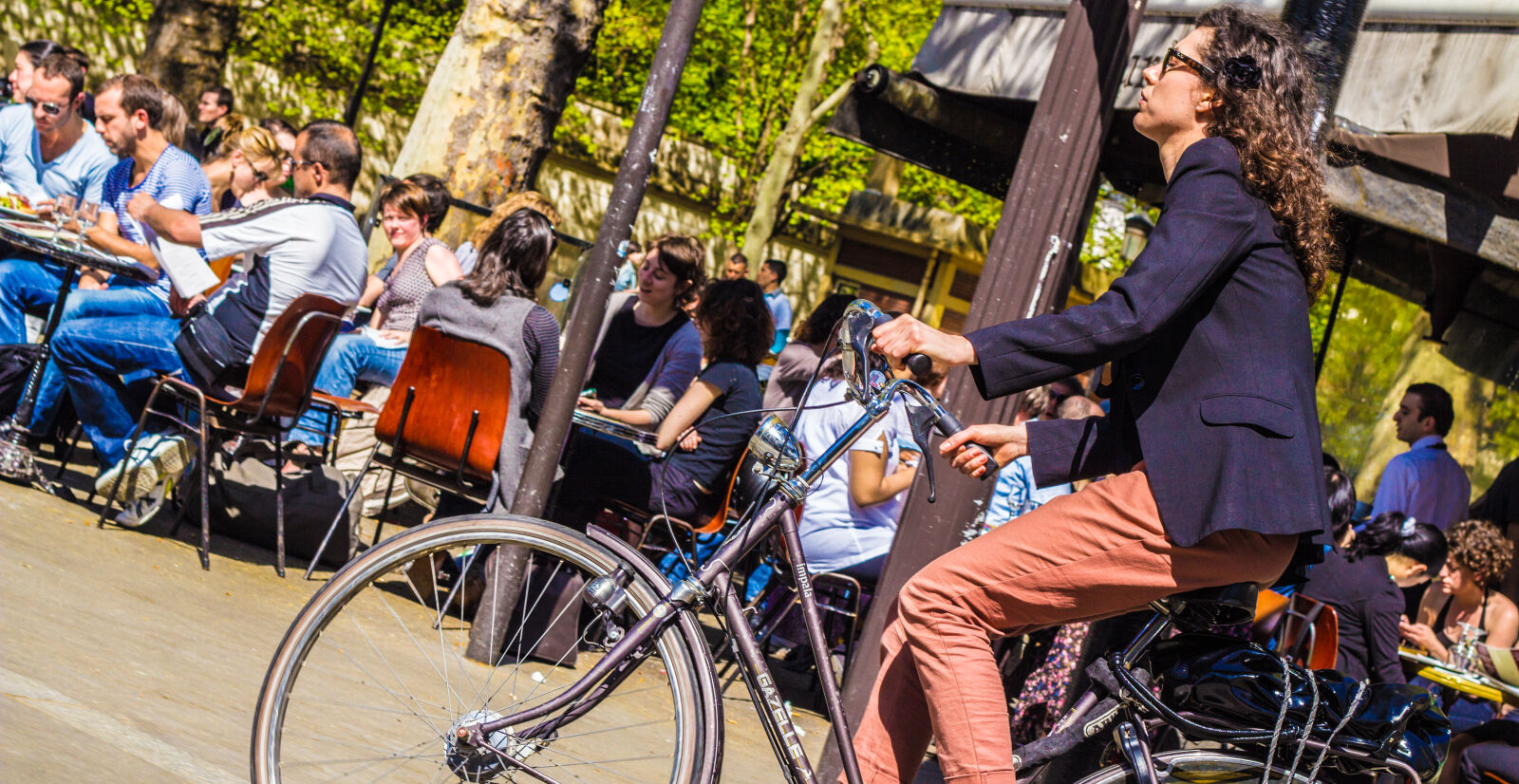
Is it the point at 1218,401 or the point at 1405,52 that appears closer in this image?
the point at 1218,401

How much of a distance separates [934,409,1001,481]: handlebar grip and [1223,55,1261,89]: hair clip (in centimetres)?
91

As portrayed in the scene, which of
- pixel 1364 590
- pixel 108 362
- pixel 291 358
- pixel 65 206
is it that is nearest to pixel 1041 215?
pixel 291 358

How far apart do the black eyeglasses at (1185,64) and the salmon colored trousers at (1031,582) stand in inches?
33.7

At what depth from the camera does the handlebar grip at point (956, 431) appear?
2.74 m

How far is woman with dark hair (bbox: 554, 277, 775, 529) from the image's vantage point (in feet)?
20.2

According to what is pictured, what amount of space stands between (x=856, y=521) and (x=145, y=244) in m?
3.86

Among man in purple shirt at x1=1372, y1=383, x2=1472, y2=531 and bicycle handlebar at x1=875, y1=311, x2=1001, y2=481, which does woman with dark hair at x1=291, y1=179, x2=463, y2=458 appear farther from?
man in purple shirt at x1=1372, y1=383, x2=1472, y2=531

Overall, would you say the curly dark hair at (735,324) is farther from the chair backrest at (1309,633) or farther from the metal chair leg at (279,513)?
the chair backrest at (1309,633)

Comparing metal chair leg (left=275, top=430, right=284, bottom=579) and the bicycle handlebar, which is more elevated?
the bicycle handlebar

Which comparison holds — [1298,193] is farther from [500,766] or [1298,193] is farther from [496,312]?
[496,312]

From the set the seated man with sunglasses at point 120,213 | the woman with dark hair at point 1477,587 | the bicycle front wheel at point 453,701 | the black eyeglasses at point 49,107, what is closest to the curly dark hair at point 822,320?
the seated man with sunglasses at point 120,213

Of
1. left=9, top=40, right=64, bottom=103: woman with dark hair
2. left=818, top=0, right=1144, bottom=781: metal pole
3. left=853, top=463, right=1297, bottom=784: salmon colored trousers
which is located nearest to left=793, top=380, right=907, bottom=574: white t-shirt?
left=818, top=0, right=1144, bottom=781: metal pole

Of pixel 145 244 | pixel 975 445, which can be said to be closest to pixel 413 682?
pixel 975 445

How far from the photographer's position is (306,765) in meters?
2.96
